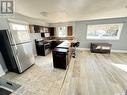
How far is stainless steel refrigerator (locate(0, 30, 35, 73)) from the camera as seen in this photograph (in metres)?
2.36

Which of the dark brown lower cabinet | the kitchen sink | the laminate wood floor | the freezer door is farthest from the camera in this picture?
the dark brown lower cabinet

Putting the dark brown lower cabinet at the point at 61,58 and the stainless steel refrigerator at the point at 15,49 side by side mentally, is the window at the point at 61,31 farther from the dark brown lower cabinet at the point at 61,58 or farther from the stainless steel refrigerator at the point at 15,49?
the stainless steel refrigerator at the point at 15,49

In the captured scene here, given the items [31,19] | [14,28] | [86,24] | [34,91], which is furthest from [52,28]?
[34,91]

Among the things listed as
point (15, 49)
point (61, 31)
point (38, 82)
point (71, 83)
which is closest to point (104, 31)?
point (61, 31)

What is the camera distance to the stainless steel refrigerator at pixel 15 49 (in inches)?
93.0

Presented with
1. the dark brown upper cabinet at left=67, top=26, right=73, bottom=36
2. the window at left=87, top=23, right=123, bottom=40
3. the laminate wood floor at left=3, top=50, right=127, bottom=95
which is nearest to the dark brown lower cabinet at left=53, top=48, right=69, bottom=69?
the laminate wood floor at left=3, top=50, right=127, bottom=95

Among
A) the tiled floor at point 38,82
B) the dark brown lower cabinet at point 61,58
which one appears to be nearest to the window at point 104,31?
the dark brown lower cabinet at point 61,58

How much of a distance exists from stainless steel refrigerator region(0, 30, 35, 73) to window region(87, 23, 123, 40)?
474 centimetres

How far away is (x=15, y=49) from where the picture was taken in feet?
7.99

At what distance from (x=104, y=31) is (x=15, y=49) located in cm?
574

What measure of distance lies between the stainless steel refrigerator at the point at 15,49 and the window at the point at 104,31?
4.74m

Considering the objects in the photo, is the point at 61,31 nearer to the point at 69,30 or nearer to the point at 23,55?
the point at 69,30

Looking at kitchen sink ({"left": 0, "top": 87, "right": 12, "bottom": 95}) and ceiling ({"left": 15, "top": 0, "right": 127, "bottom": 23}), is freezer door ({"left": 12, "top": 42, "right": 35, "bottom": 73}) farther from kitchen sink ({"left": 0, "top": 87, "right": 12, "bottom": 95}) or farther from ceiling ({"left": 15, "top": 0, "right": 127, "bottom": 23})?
ceiling ({"left": 15, "top": 0, "right": 127, "bottom": 23})

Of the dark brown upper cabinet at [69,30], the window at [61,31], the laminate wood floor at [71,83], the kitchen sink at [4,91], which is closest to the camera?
the laminate wood floor at [71,83]
